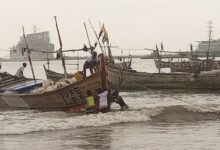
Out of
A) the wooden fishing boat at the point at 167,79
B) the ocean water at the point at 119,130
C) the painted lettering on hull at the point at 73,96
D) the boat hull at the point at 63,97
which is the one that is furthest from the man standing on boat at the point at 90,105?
the wooden fishing boat at the point at 167,79

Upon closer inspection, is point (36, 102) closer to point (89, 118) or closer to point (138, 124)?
point (89, 118)

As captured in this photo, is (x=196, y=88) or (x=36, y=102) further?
(x=196, y=88)

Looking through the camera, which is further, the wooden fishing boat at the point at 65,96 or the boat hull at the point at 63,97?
the boat hull at the point at 63,97

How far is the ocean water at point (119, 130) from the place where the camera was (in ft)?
35.3

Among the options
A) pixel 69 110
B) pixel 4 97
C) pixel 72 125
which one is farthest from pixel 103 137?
pixel 4 97

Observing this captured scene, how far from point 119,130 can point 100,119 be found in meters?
1.69

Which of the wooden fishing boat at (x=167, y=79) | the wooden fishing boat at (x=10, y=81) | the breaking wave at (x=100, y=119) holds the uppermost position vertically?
the wooden fishing boat at (x=10, y=81)

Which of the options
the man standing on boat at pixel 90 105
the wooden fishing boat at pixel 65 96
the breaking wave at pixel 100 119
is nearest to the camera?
the breaking wave at pixel 100 119

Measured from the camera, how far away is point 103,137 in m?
11.8

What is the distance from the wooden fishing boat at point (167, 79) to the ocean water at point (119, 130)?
902 centimetres

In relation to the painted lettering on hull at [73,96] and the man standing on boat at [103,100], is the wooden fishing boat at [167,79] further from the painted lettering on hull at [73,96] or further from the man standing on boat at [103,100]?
the man standing on boat at [103,100]

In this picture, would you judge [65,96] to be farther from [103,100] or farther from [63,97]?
[103,100]

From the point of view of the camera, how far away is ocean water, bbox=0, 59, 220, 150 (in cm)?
1075

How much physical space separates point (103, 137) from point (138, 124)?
2.49m
